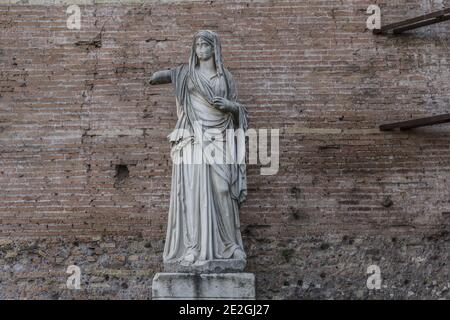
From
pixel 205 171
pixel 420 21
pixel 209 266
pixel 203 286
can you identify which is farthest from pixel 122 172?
pixel 420 21

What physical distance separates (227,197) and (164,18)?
3.13 meters

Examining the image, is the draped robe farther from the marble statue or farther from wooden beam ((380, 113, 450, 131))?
wooden beam ((380, 113, 450, 131))

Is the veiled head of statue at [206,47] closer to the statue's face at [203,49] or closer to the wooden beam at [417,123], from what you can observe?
the statue's face at [203,49]

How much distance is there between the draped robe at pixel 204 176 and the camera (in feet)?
29.5

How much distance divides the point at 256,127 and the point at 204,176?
211 cm

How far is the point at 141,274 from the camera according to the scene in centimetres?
1066

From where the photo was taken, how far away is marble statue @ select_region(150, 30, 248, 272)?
8.96m

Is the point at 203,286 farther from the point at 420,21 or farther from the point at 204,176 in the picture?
the point at 420,21

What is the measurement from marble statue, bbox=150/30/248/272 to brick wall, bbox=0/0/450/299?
166 centimetres

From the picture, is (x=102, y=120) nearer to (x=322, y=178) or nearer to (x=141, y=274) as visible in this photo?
(x=141, y=274)

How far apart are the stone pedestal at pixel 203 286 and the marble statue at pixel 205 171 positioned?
12 centimetres

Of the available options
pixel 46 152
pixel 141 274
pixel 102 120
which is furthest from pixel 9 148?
pixel 141 274

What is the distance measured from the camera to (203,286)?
8750mm

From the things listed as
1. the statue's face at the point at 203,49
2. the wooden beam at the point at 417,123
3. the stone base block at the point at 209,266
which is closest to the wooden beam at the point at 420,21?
the wooden beam at the point at 417,123
